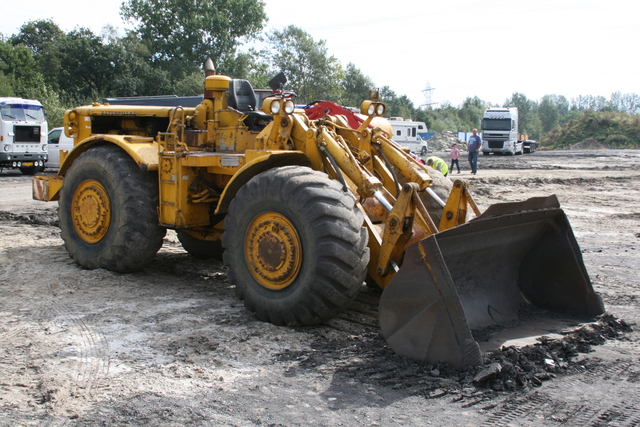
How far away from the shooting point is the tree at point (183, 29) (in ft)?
162

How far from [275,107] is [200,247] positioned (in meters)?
2.81

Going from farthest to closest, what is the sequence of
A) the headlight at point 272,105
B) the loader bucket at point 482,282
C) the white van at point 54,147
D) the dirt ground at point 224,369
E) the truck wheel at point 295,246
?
the white van at point 54,147, the headlight at point 272,105, the truck wheel at point 295,246, the loader bucket at point 482,282, the dirt ground at point 224,369

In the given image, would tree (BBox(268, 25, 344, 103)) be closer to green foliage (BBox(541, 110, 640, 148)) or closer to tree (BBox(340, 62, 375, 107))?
tree (BBox(340, 62, 375, 107))

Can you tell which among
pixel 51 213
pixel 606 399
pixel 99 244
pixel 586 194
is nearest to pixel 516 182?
pixel 586 194

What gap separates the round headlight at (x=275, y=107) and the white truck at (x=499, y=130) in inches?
1448

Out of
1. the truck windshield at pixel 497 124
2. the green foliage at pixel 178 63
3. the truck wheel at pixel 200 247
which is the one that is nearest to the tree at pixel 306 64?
the green foliage at pixel 178 63

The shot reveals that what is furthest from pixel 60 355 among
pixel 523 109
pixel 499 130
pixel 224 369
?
pixel 523 109

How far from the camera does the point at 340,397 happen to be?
12.5 ft

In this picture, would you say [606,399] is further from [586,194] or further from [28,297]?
[586,194]

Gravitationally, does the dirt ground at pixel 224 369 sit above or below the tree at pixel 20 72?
below

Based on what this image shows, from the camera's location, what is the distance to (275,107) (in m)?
5.78

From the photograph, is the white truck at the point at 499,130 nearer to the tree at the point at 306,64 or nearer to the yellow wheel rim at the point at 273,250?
the tree at the point at 306,64

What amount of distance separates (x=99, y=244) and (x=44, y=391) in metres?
3.33

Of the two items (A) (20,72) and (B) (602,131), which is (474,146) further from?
(B) (602,131)
